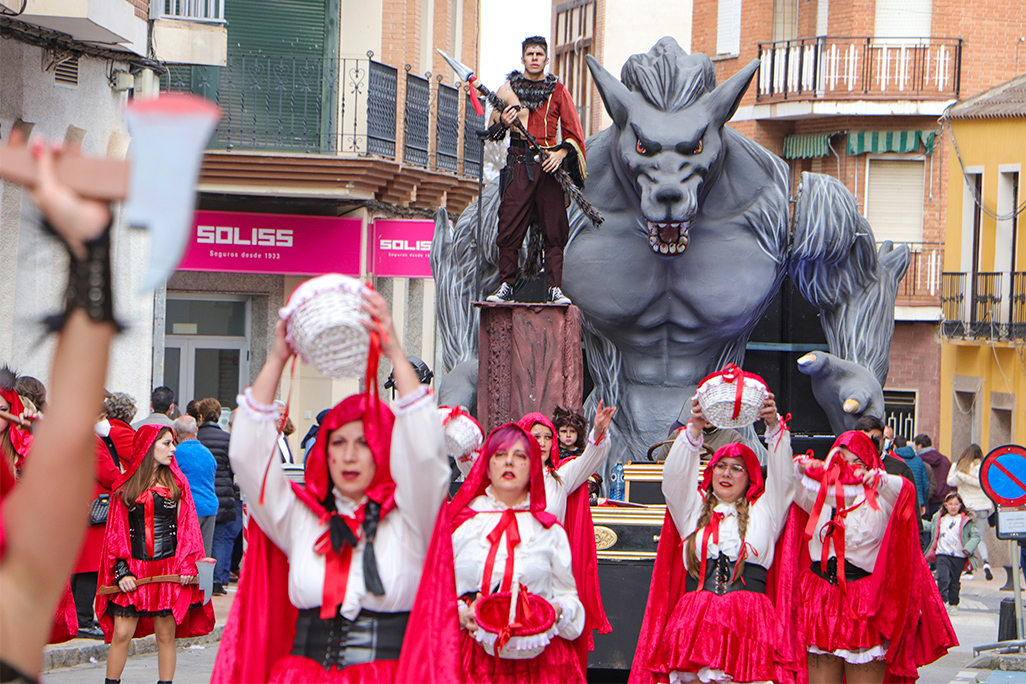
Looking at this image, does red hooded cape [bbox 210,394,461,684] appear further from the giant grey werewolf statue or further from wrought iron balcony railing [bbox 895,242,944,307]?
wrought iron balcony railing [bbox 895,242,944,307]

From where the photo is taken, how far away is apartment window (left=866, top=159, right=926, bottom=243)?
27.8m

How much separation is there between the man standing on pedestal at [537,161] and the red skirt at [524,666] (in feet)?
11.7

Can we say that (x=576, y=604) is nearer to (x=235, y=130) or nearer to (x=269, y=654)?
(x=269, y=654)

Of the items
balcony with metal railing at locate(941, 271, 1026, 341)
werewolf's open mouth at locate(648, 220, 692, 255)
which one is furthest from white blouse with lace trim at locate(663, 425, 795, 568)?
balcony with metal railing at locate(941, 271, 1026, 341)

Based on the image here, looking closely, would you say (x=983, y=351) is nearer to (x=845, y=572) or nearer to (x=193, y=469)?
(x=193, y=469)

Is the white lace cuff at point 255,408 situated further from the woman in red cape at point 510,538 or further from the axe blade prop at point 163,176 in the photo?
the woman in red cape at point 510,538

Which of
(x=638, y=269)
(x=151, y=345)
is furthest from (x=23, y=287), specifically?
(x=638, y=269)

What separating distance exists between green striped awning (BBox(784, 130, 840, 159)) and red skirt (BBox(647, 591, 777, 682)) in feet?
71.8

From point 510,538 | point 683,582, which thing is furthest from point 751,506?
point 510,538

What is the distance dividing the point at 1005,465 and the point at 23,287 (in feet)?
24.3

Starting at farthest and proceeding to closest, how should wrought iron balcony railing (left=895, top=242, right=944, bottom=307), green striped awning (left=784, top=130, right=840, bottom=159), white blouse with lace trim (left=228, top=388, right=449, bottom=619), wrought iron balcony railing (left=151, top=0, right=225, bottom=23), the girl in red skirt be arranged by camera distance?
green striped awning (left=784, top=130, right=840, bottom=159) < wrought iron balcony railing (left=895, top=242, right=944, bottom=307) < wrought iron balcony railing (left=151, top=0, right=225, bottom=23) < the girl in red skirt < white blouse with lace trim (left=228, top=388, right=449, bottom=619)

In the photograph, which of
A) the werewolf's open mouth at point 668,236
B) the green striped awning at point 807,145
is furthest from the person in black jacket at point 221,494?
the green striped awning at point 807,145

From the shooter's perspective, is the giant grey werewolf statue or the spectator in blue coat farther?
the spectator in blue coat

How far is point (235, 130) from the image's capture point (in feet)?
69.5
